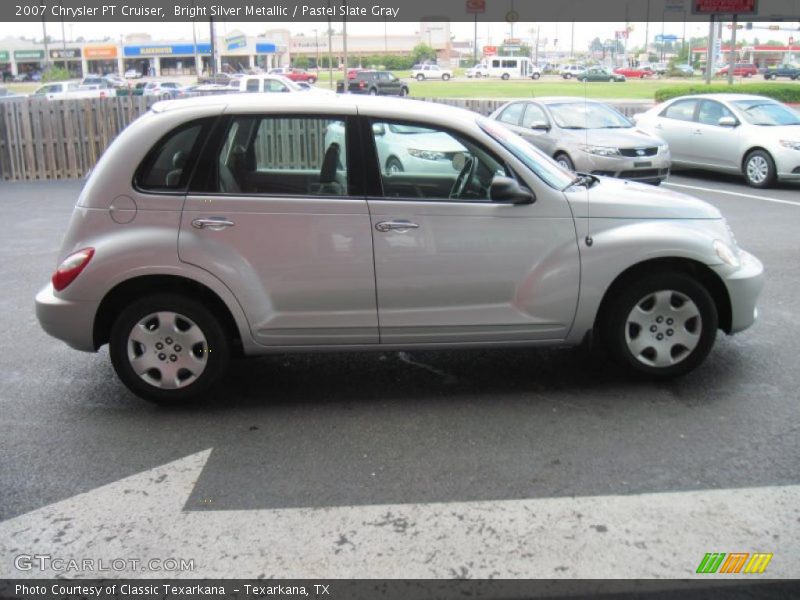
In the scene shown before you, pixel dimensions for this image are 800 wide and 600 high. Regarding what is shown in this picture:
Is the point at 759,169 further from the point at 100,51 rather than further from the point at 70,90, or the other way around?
the point at 100,51

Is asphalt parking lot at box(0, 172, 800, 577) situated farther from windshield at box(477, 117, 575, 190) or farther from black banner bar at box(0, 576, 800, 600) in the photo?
windshield at box(477, 117, 575, 190)

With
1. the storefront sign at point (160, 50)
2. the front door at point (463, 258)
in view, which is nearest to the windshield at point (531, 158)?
the front door at point (463, 258)

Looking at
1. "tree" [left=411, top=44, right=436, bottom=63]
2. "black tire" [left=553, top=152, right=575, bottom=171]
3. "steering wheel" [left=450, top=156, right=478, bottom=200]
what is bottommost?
"black tire" [left=553, top=152, right=575, bottom=171]

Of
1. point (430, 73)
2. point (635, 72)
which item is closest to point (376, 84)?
point (635, 72)

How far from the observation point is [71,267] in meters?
4.55

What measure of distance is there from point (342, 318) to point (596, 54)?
49.4ft

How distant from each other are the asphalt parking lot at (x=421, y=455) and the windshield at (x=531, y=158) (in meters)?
1.25

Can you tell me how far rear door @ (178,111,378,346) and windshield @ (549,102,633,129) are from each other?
9060 mm

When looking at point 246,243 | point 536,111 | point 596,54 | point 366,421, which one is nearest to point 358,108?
point 246,243

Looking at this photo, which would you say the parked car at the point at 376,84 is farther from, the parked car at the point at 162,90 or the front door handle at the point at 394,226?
the front door handle at the point at 394,226

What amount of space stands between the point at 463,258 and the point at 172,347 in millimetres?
1780

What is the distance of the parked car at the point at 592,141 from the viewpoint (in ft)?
40.8

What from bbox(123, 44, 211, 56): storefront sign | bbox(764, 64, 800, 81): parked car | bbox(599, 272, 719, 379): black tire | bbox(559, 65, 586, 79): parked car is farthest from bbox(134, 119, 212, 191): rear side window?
bbox(123, 44, 211, 56): storefront sign

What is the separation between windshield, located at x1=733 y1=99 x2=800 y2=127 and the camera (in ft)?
45.3
